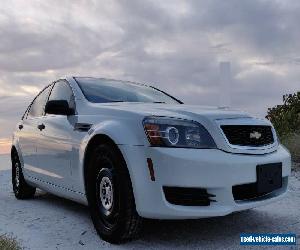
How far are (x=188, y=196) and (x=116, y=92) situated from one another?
1.99 m

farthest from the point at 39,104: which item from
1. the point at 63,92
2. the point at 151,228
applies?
the point at 151,228

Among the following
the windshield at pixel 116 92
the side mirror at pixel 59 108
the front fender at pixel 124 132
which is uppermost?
the windshield at pixel 116 92

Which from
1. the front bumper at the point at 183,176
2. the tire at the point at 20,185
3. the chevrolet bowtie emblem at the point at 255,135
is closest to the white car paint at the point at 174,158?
the front bumper at the point at 183,176

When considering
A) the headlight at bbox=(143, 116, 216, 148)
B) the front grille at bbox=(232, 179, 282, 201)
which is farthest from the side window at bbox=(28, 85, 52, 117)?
the front grille at bbox=(232, 179, 282, 201)

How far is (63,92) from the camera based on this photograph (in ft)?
20.2

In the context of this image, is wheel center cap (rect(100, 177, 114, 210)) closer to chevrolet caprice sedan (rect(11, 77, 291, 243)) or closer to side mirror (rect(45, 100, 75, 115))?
chevrolet caprice sedan (rect(11, 77, 291, 243))

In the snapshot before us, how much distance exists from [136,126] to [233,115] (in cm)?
95

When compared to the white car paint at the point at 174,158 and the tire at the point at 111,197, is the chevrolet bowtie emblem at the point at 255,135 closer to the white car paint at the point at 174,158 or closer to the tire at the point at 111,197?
the white car paint at the point at 174,158

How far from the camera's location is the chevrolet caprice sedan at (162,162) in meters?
4.17

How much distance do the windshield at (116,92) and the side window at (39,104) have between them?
1006mm

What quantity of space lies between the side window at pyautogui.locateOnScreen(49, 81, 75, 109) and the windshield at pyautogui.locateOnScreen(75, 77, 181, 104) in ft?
0.52

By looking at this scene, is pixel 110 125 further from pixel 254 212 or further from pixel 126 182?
pixel 254 212

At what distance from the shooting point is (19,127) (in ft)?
24.9

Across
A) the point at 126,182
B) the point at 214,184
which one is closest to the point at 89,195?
the point at 126,182
